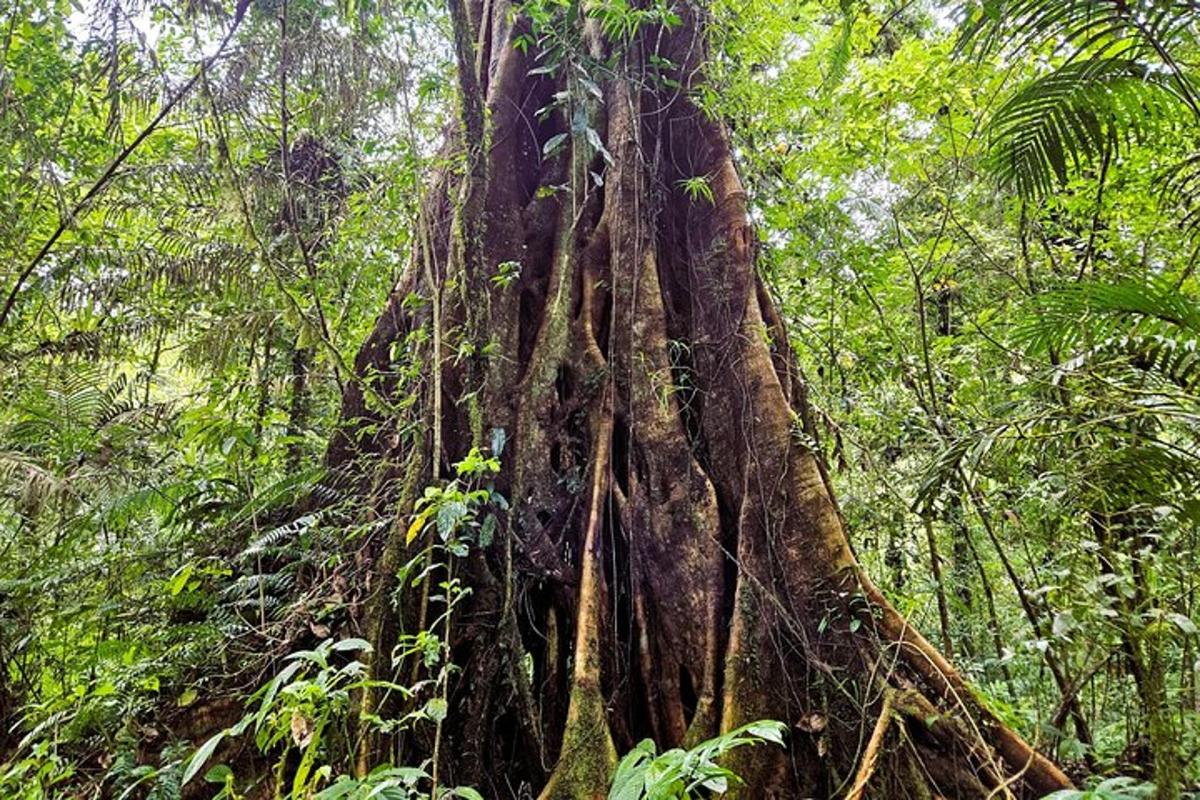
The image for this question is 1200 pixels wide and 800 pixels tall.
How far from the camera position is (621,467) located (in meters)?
2.83

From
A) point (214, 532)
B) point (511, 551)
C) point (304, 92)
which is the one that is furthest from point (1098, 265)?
point (214, 532)

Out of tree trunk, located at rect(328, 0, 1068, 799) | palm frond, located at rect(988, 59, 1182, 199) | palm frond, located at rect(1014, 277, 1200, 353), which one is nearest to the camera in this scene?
palm frond, located at rect(1014, 277, 1200, 353)

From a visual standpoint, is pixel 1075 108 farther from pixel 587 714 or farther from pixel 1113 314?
pixel 587 714

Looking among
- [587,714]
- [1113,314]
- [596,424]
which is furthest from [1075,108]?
[587,714]

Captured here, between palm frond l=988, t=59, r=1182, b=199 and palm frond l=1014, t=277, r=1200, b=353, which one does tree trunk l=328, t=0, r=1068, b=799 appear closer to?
palm frond l=1014, t=277, r=1200, b=353

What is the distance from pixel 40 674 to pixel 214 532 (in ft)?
3.45

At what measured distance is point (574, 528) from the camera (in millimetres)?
2713

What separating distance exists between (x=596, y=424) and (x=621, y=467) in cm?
21

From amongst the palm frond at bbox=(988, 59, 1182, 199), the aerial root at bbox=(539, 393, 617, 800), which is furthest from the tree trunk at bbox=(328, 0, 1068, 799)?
the palm frond at bbox=(988, 59, 1182, 199)

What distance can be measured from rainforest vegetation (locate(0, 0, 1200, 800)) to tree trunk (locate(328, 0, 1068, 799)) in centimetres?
2

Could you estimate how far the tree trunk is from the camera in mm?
2154

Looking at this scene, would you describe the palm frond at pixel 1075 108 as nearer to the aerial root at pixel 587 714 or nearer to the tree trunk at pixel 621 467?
the tree trunk at pixel 621 467

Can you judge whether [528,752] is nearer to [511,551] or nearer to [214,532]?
[511,551]

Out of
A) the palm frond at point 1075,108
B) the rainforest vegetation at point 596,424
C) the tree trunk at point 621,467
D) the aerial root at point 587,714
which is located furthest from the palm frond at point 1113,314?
the aerial root at point 587,714
